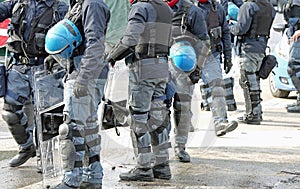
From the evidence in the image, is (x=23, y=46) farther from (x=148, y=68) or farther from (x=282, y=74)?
(x=282, y=74)

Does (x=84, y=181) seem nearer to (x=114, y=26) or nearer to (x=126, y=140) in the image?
(x=126, y=140)

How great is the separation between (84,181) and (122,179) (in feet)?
2.23

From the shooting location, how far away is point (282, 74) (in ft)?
41.1

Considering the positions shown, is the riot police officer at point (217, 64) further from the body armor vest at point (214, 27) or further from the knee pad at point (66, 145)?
the knee pad at point (66, 145)

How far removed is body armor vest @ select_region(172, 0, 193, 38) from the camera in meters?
7.61

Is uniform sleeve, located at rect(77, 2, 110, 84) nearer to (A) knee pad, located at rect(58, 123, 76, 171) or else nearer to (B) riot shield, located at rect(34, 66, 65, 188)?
(A) knee pad, located at rect(58, 123, 76, 171)

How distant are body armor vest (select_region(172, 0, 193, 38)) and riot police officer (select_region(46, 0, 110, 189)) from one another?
5.52 feet

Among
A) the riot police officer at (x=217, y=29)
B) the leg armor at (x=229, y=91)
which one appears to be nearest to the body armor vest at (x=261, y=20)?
the riot police officer at (x=217, y=29)

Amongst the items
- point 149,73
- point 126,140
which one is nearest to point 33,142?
point 126,140

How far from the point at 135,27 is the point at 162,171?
145cm

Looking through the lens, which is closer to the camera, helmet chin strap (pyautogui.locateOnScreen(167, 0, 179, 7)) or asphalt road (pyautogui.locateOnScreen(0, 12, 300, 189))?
asphalt road (pyautogui.locateOnScreen(0, 12, 300, 189))

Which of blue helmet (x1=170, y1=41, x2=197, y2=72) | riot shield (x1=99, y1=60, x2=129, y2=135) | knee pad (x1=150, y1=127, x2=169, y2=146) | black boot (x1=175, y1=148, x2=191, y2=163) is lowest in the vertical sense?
black boot (x1=175, y1=148, x2=191, y2=163)

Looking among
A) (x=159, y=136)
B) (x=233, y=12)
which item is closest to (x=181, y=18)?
(x=159, y=136)

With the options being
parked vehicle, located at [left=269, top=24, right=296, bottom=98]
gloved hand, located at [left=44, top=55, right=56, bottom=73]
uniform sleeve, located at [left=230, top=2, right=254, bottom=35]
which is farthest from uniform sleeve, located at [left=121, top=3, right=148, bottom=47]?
parked vehicle, located at [left=269, top=24, right=296, bottom=98]
